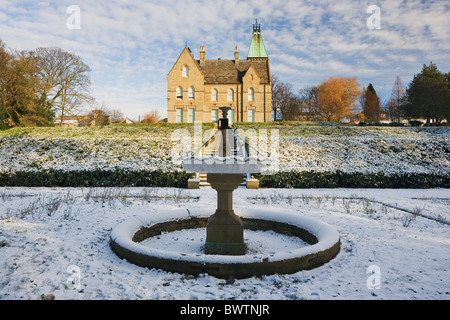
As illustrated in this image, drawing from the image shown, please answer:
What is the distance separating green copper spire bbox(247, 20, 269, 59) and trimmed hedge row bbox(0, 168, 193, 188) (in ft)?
125

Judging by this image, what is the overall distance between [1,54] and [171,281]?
3601cm

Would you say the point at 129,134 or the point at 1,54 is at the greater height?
the point at 1,54

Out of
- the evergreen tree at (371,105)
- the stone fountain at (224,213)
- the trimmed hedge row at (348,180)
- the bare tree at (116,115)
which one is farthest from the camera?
the bare tree at (116,115)

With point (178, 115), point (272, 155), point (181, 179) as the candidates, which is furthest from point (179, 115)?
point (181, 179)

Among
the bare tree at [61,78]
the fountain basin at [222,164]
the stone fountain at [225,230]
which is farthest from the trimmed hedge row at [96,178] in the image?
the bare tree at [61,78]

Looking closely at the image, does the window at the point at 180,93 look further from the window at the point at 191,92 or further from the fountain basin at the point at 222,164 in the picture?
the fountain basin at the point at 222,164

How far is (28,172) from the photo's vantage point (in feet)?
47.5

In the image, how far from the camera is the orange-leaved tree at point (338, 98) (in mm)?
58844

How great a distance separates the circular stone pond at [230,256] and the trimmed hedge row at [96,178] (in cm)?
828
